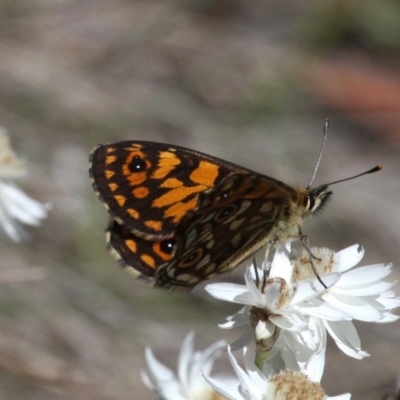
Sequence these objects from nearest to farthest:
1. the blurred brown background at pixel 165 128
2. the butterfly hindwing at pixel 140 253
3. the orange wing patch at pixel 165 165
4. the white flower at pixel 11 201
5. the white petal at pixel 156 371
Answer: the butterfly hindwing at pixel 140 253 → the orange wing patch at pixel 165 165 → the white petal at pixel 156 371 → the white flower at pixel 11 201 → the blurred brown background at pixel 165 128

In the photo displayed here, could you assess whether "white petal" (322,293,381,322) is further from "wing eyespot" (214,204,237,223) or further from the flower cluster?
"wing eyespot" (214,204,237,223)

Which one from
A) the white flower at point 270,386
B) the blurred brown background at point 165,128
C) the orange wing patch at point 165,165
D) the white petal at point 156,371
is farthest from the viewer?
the blurred brown background at point 165,128

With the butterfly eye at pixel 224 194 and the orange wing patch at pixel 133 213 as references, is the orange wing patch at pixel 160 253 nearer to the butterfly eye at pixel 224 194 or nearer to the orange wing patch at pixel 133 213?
the orange wing patch at pixel 133 213

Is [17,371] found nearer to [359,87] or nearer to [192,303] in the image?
[192,303]

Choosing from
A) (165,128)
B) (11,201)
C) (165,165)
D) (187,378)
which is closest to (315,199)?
(165,165)

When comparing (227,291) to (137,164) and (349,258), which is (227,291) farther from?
(137,164)

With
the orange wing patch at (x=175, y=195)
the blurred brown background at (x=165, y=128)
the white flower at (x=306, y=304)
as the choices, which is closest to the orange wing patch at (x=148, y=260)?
the orange wing patch at (x=175, y=195)

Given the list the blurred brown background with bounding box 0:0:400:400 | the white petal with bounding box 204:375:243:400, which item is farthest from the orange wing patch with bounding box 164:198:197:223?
the blurred brown background with bounding box 0:0:400:400
